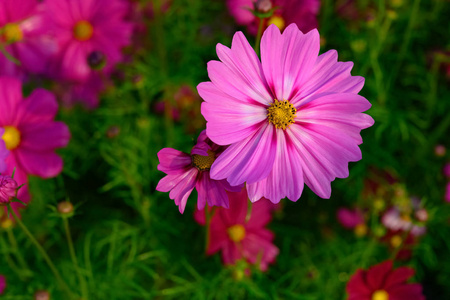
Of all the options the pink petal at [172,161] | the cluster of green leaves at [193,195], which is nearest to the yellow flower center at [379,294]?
the cluster of green leaves at [193,195]

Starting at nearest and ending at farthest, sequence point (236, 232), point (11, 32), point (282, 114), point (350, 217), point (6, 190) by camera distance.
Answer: point (6, 190), point (282, 114), point (236, 232), point (11, 32), point (350, 217)

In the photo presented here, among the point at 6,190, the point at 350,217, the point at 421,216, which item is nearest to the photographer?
the point at 6,190

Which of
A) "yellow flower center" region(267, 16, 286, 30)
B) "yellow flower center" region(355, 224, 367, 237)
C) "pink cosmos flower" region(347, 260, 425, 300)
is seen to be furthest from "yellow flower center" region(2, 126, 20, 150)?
"yellow flower center" region(355, 224, 367, 237)

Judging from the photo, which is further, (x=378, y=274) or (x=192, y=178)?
(x=378, y=274)

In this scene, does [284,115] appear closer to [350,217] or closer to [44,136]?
[44,136]

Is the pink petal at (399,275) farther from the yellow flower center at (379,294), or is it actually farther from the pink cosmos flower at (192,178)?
the pink cosmos flower at (192,178)

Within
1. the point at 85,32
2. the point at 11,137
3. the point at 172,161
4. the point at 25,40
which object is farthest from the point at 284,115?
the point at 25,40
